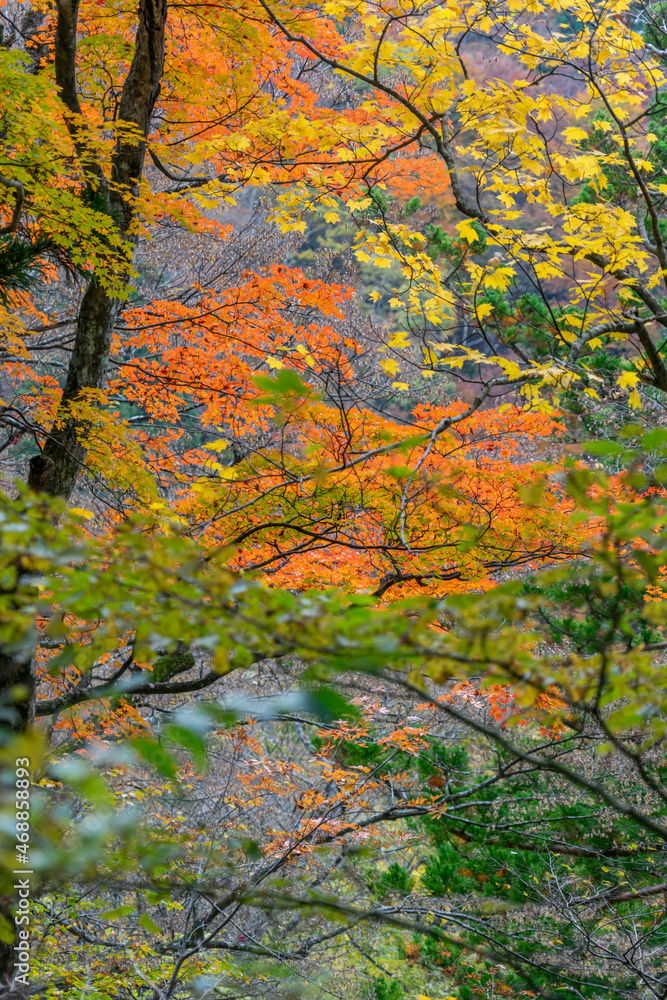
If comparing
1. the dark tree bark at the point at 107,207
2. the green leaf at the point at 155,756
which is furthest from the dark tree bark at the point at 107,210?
the green leaf at the point at 155,756

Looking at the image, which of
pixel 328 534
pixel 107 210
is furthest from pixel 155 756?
pixel 107 210

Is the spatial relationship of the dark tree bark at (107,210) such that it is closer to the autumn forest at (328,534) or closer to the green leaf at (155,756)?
the autumn forest at (328,534)

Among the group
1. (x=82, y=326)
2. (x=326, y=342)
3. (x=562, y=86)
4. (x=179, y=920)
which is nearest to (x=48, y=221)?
(x=82, y=326)

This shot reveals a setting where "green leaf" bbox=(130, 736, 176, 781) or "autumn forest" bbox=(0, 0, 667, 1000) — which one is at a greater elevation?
"autumn forest" bbox=(0, 0, 667, 1000)

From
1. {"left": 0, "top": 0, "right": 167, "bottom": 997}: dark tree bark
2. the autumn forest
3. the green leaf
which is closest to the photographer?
the green leaf

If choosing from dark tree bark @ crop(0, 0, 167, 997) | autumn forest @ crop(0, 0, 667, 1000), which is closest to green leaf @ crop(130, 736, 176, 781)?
autumn forest @ crop(0, 0, 667, 1000)

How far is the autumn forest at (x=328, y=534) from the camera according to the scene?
1.34 m

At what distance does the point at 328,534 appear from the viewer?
14.9 ft

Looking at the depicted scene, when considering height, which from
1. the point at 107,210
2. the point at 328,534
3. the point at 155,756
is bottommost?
the point at 155,756

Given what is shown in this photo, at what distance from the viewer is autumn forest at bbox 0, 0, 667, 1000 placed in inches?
52.9

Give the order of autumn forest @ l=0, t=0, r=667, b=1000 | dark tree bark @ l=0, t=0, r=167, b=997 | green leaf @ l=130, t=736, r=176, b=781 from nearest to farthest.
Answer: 1. green leaf @ l=130, t=736, r=176, b=781
2. autumn forest @ l=0, t=0, r=667, b=1000
3. dark tree bark @ l=0, t=0, r=167, b=997

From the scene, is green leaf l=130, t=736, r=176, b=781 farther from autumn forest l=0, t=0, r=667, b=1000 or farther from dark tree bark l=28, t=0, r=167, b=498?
dark tree bark l=28, t=0, r=167, b=498

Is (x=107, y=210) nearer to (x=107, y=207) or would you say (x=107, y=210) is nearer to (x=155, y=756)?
(x=107, y=207)

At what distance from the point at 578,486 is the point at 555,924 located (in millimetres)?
5810
